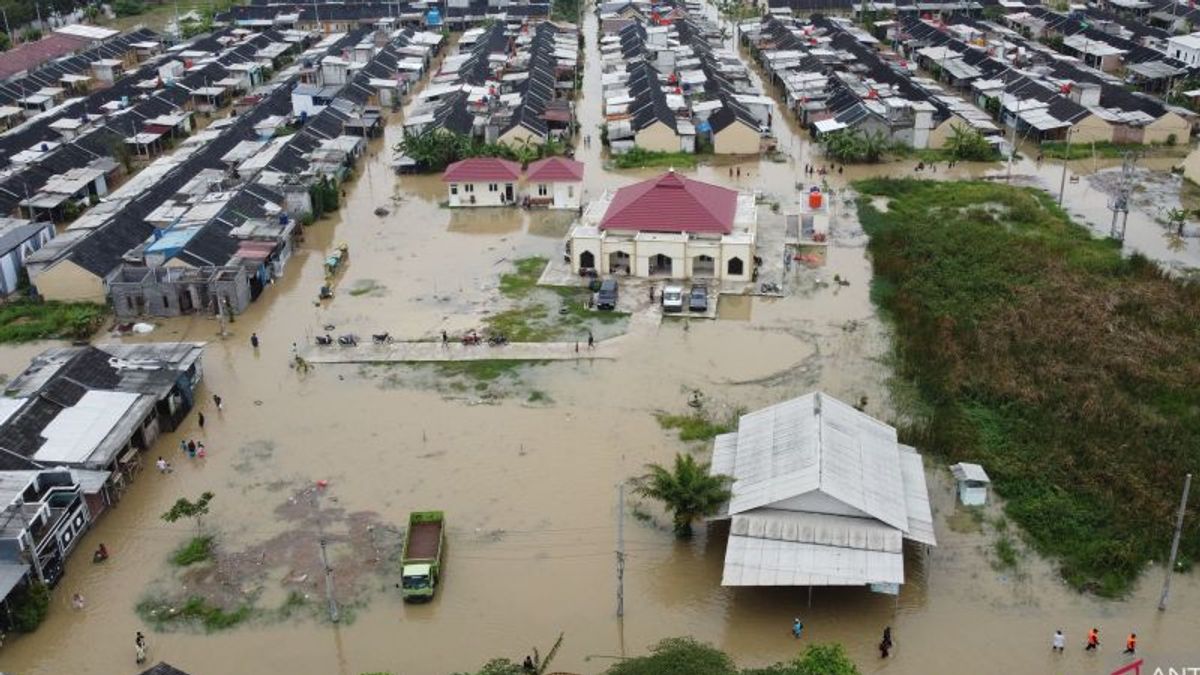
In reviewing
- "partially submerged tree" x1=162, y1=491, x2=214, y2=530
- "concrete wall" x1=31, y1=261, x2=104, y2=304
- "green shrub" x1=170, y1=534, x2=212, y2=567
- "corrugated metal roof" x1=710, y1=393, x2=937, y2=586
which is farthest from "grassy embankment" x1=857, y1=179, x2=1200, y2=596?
"concrete wall" x1=31, y1=261, x2=104, y2=304

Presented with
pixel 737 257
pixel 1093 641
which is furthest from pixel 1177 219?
pixel 1093 641

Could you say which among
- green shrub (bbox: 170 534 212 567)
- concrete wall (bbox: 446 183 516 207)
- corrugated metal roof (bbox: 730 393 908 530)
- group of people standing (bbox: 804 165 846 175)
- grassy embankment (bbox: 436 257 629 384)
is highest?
corrugated metal roof (bbox: 730 393 908 530)

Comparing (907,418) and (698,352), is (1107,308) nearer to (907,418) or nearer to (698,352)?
(907,418)

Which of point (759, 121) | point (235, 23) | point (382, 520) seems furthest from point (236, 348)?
point (235, 23)

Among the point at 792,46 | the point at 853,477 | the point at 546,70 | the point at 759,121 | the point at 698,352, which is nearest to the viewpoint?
the point at 853,477

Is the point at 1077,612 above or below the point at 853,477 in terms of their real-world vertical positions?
below

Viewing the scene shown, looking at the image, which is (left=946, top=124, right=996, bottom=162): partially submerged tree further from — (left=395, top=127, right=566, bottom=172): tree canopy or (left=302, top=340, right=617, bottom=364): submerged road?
(left=302, top=340, right=617, bottom=364): submerged road
